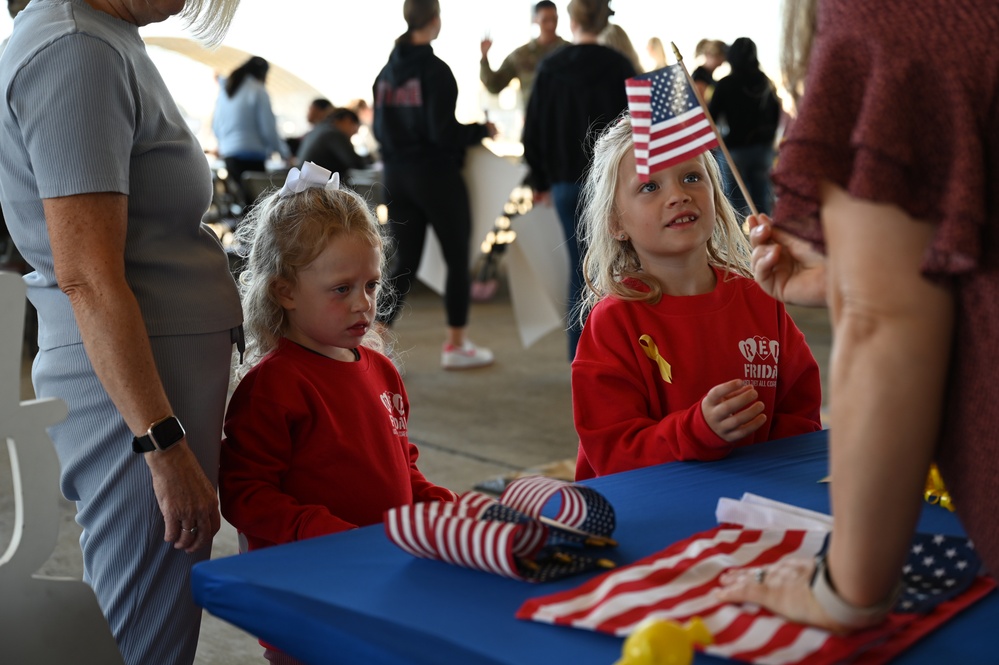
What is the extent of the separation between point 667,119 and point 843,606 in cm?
99

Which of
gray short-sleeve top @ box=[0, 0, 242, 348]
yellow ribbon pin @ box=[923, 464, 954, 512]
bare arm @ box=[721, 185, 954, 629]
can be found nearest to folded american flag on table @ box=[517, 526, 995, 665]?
bare arm @ box=[721, 185, 954, 629]

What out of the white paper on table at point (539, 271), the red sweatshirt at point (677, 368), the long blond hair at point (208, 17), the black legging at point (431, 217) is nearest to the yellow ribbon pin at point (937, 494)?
the red sweatshirt at point (677, 368)

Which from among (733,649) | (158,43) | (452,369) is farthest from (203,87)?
(733,649)

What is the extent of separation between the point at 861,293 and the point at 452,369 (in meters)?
4.93

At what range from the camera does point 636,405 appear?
1.93 m

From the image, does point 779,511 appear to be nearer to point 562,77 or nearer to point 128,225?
point 128,225

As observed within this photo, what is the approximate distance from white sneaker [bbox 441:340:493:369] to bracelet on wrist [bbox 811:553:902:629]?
4805 millimetres

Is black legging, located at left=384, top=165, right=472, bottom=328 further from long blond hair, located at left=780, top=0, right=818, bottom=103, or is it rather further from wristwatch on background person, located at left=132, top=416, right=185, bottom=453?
long blond hair, located at left=780, top=0, right=818, bottom=103

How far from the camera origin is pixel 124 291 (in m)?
1.47

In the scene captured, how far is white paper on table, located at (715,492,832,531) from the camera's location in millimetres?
1298

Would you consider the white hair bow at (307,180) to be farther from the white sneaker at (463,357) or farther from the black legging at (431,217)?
the white sneaker at (463,357)

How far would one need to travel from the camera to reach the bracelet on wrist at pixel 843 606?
3.08ft

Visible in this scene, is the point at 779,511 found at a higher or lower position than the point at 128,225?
lower

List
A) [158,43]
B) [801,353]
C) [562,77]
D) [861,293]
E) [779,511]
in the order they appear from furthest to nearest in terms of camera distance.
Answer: [158,43] < [562,77] < [801,353] < [779,511] < [861,293]
